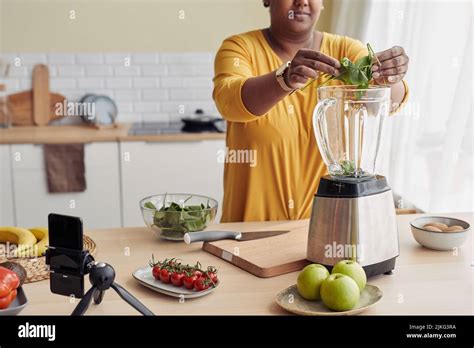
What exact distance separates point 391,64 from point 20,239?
1.03 metres

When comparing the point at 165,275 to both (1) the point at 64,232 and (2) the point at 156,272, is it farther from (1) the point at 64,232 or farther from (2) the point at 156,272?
(1) the point at 64,232

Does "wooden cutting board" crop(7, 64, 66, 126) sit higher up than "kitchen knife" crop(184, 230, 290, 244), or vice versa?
"wooden cutting board" crop(7, 64, 66, 126)

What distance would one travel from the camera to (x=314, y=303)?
4.31 feet

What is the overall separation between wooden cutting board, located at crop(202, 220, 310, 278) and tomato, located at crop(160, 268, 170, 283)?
0.22 metres

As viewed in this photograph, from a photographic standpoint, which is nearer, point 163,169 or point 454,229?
point 454,229

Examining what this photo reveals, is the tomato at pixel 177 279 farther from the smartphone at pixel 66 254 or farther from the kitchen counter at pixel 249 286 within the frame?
the smartphone at pixel 66 254

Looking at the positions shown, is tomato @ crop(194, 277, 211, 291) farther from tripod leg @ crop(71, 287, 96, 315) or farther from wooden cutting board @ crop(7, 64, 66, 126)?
wooden cutting board @ crop(7, 64, 66, 126)

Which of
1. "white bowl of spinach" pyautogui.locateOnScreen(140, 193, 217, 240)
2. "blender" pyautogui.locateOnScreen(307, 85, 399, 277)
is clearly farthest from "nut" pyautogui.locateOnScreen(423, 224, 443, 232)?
"white bowl of spinach" pyautogui.locateOnScreen(140, 193, 217, 240)

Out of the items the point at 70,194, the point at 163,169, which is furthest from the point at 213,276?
the point at 70,194

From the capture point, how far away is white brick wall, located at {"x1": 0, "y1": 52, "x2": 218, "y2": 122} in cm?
391

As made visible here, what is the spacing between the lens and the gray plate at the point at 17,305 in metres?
1.25

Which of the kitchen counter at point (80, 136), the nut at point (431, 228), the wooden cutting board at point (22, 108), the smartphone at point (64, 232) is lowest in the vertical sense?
the nut at point (431, 228)

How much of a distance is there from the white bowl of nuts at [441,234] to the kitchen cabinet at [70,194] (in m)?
2.11

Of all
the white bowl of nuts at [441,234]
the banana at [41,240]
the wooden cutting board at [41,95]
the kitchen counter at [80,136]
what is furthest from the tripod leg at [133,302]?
the wooden cutting board at [41,95]
